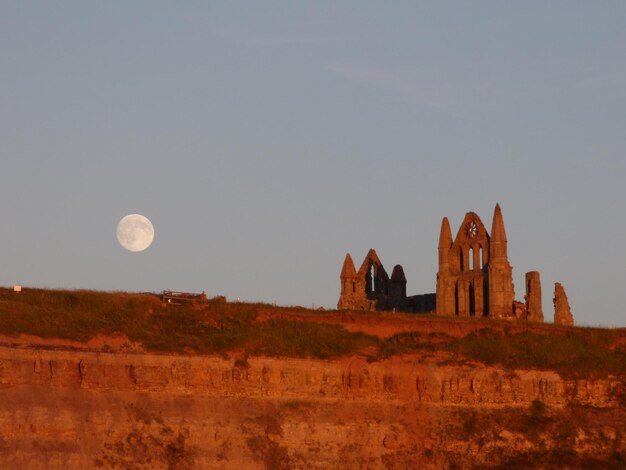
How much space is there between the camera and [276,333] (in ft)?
249

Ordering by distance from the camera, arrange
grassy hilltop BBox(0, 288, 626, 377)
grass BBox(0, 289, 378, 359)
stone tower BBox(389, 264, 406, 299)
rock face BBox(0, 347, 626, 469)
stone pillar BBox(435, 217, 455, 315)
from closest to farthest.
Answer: rock face BBox(0, 347, 626, 469) < grass BBox(0, 289, 378, 359) < grassy hilltop BBox(0, 288, 626, 377) < stone pillar BBox(435, 217, 455, 315) < stone tower BBox(389, 264, 406, 299)

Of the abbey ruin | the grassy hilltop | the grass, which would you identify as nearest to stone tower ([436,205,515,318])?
the abbey ruin

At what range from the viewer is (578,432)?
248 feet

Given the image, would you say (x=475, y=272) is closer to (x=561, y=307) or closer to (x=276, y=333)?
(x=561, y=307)

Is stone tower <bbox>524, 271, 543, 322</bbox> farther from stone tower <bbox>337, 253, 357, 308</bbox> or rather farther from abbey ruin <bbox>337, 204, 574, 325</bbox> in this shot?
stone tower <bbox>337, 253, 357, 308</bbox>

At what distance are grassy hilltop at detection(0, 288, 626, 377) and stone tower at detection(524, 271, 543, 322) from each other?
19.8 metres

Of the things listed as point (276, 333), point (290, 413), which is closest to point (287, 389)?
point (290, 413)

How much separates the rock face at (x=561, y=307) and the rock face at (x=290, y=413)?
79.2 ft

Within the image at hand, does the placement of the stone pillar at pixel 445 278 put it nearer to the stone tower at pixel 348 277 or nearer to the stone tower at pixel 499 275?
the stone tower at pixel 499 275

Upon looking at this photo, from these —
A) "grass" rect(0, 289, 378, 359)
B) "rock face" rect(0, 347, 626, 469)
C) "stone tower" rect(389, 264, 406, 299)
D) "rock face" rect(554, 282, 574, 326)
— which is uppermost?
"stone tower" rect(389, 264, 406, 299)

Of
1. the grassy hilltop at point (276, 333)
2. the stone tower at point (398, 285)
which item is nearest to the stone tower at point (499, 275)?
the stone tower at point (398, 285)

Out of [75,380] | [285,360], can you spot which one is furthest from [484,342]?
[75,380]

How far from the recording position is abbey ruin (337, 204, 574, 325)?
104812 millimetres

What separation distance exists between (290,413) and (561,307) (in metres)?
38.1
